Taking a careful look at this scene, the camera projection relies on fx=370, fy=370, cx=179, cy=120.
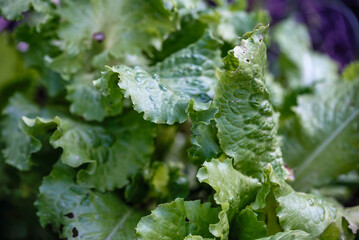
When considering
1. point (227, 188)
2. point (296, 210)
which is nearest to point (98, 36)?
point (227, 188)

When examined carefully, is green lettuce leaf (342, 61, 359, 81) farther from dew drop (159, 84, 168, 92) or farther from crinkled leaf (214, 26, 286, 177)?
dew drop (159, 84, 168, 92)

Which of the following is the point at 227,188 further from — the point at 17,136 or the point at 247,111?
the point at 17,136

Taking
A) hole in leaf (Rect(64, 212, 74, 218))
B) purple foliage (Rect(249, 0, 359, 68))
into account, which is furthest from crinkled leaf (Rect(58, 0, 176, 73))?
purple foliage (Rect(249, 0, 359, 68))

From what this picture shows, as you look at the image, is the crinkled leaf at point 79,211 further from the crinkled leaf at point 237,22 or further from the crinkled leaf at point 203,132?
the crinkled leaf at point 237,22

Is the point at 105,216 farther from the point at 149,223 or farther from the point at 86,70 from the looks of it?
the point at 86,70

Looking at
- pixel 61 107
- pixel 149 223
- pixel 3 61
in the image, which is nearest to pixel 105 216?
pixel 149 223

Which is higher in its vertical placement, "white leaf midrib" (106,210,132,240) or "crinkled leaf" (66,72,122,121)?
"crinkled leaf" (66,72,122,121)
